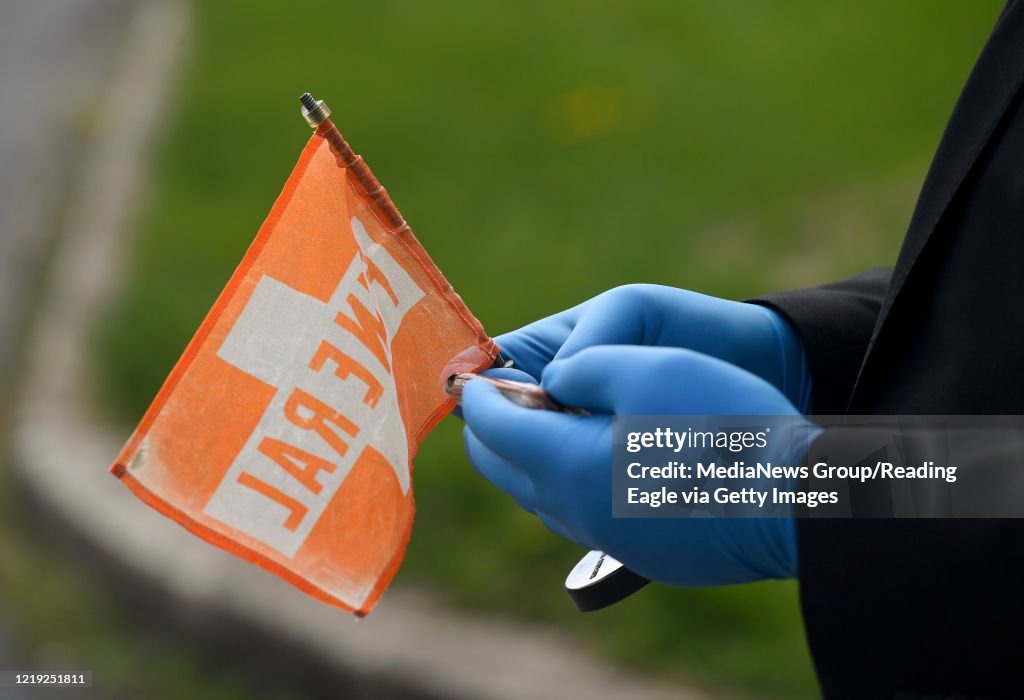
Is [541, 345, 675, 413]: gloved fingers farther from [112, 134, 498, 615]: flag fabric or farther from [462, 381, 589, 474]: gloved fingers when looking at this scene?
[112, 134, 498, 615]: flag fabric

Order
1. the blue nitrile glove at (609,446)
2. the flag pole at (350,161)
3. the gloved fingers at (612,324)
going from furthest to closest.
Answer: the gloved fingers at (612,324), the flag pole at (350,161), the blue nitrile glove at (609,446)

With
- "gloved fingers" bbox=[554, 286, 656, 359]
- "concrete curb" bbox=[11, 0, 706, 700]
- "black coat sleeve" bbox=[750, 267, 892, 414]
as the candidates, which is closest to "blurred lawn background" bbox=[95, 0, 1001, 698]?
"concrete curb" bbox=[11, 0, 706, 700]

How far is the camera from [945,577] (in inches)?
32.4

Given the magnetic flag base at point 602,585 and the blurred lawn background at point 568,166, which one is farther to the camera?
the blurred lawn background at point 568,166

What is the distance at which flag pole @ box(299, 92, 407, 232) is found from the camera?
1.15 metres

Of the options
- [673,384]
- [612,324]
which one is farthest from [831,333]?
[673,384]

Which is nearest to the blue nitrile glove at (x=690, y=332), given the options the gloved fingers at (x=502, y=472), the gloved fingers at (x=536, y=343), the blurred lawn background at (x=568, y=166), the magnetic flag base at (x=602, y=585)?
the gloved fingers at (x=536, y=343)

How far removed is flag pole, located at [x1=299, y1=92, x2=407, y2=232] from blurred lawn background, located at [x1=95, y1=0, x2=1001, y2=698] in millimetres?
1159

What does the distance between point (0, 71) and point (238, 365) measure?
447 centimetres

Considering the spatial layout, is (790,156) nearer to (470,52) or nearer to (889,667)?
(470,52)

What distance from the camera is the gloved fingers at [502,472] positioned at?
3.91 ft

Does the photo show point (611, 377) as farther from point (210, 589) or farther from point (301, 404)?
point (210, 589)

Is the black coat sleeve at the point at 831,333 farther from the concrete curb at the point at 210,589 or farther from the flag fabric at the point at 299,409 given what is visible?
the concrete curb at the point at 210,589

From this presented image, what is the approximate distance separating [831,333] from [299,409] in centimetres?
67
